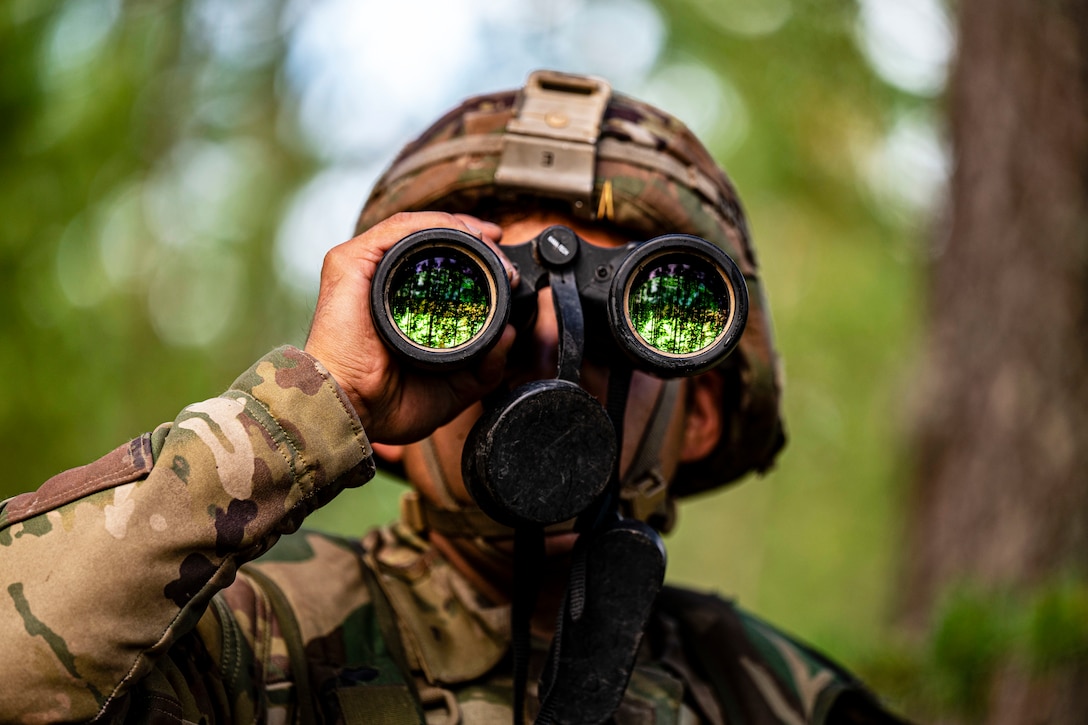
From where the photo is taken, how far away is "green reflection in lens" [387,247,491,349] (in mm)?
1474

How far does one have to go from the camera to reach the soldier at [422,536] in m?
1.27

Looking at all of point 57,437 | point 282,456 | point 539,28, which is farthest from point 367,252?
point 539,28

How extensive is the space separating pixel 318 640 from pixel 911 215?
297 inches

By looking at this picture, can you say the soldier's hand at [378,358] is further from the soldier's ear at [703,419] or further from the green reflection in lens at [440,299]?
the soldier's ear at [703,419]

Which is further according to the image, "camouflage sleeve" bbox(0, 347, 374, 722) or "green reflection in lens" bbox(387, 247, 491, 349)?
"green reflection in lens" bbox(387, 247, 491, 349)

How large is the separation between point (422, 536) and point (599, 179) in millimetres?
742

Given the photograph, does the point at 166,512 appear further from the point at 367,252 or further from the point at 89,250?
the point at 89,250

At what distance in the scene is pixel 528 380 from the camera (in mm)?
1682

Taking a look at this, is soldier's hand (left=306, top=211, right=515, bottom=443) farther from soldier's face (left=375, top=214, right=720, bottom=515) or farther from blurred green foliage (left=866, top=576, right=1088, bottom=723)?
blurred green foliage (left=866, top=576, right=1088, bottom=723)

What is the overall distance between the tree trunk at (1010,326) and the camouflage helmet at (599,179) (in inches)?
56.6

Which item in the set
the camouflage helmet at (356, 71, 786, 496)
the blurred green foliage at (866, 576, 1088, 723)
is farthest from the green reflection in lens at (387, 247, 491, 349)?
the blurred green foliage at (866, 576, 1088, 723)

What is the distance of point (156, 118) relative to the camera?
7.38 m

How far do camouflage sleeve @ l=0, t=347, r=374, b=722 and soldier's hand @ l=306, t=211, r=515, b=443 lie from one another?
0.06 meters

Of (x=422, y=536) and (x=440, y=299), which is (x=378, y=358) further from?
(x=422, y=536)
